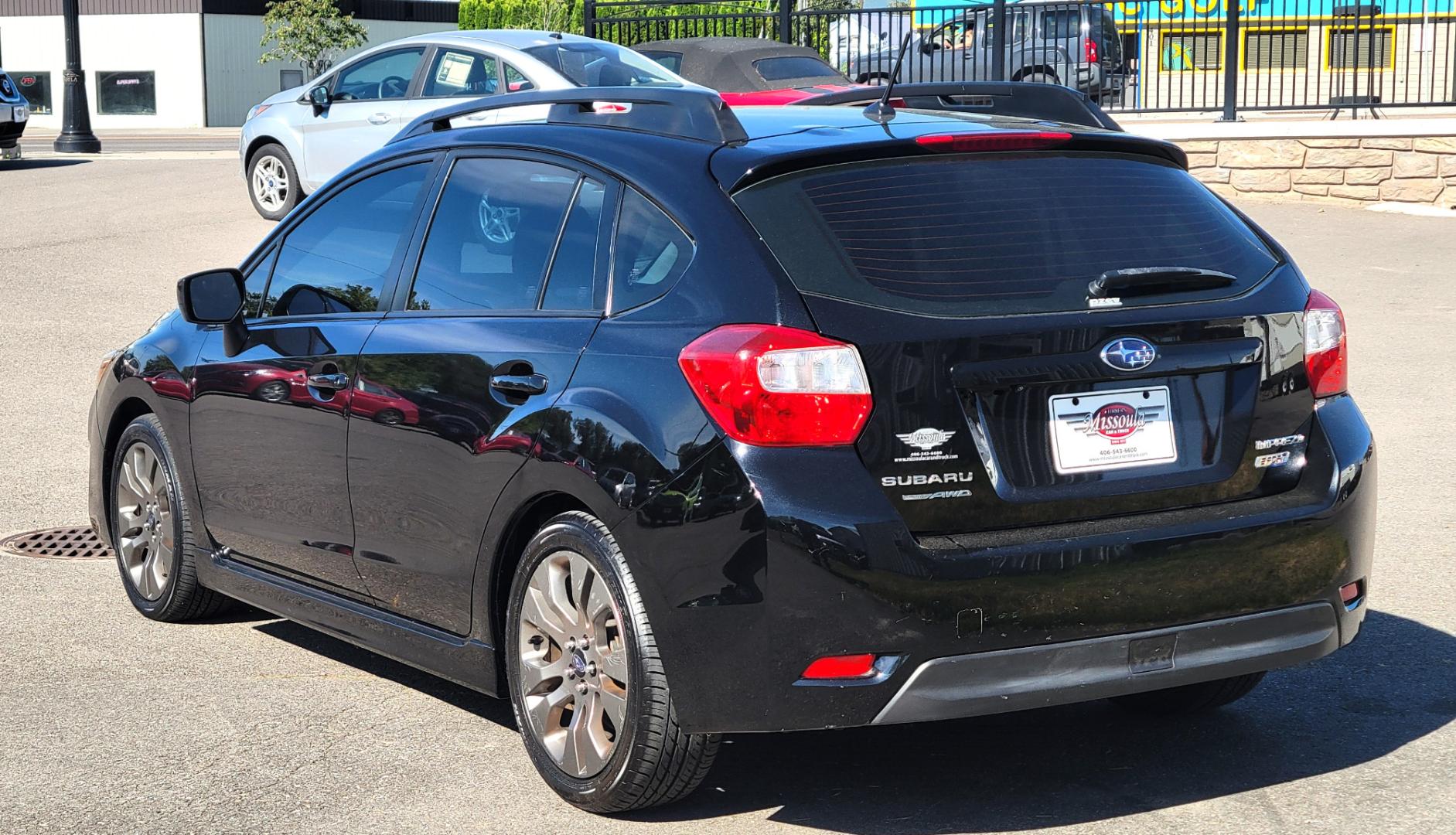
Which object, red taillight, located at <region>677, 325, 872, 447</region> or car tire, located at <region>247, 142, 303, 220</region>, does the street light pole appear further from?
red taillight, located at <region>677, 325, 872, 447</region>

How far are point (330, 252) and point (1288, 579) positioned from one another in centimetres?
290

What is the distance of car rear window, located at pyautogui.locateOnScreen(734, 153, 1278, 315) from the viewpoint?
3941 mm

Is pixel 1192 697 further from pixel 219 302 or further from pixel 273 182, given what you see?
pixel 273 182

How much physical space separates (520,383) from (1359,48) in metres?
17.1

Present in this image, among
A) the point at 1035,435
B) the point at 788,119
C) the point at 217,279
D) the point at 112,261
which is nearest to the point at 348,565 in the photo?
the point at 217,279

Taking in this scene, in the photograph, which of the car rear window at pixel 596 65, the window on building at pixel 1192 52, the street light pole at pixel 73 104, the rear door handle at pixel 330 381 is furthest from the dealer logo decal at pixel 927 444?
the street light pole at pixel 73 104

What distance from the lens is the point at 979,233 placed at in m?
4.08

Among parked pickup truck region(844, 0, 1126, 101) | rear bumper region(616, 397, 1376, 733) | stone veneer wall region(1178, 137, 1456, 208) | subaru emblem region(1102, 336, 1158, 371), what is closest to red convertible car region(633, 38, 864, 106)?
parked pickup truck region(844, 0, 1126, 101)

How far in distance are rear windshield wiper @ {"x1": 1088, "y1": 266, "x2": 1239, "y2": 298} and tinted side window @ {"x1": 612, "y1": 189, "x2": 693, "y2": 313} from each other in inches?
37.0

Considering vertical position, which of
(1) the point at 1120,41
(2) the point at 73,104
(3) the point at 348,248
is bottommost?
(3) the point at 348,248

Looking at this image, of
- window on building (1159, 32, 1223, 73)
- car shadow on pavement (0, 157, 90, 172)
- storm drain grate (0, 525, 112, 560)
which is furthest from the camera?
car shadow on pavement (0, 157, 90, 172)

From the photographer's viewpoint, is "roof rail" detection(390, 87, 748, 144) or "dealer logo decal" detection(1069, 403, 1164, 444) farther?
"roof rail" detection(390, 87, 748, 144)

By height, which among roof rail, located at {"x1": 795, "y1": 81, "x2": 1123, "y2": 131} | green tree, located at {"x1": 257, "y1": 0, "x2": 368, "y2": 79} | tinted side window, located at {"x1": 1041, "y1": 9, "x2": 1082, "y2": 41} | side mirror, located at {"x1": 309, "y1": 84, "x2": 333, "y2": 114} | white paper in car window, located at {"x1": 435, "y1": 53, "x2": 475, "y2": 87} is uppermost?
green tree, located at {"x1": 257, "y1": 0, "x2": 368, "y2": 79}

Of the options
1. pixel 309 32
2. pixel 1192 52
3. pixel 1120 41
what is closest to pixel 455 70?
pixel 1120 41
